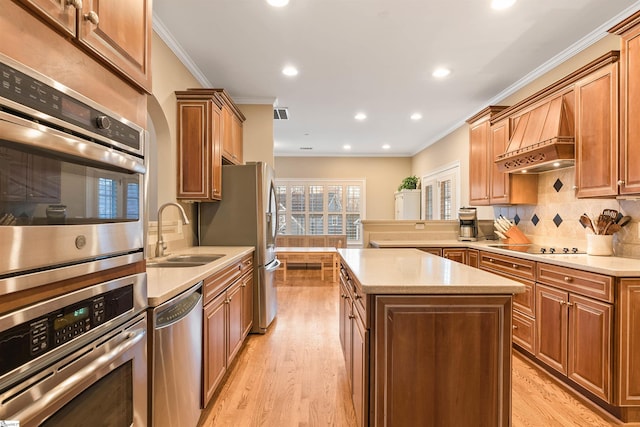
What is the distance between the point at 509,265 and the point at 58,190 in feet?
10.7

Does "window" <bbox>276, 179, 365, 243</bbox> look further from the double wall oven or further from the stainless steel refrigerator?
the double wall oven

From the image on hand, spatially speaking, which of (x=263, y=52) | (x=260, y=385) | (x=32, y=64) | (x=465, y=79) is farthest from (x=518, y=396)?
(x=263, y=52)

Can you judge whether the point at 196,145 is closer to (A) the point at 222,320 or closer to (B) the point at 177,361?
(A) the point at 222,320

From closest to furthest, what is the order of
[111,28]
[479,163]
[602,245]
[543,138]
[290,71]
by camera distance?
[111,28], [602,245], [543,138], [290,71], [479,163]

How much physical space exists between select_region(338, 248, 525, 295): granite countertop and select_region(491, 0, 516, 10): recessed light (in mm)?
1903

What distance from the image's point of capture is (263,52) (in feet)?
10.2

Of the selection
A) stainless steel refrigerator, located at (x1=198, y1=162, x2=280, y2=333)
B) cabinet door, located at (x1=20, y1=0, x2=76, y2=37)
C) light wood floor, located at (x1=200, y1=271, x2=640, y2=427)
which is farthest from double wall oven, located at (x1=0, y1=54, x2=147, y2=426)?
stainless steel refrigerator, located at (x1=198, y1=162, x2=280, y2=333)

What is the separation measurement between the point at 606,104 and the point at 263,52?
2.81 meters

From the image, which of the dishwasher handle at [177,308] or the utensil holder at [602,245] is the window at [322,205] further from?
the dishwasher handle at [177,308]

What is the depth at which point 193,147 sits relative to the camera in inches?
119

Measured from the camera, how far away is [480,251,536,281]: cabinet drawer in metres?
2.70

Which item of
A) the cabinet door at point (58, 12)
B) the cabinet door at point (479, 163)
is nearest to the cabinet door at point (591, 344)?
the cabinet door at point (479, 163)

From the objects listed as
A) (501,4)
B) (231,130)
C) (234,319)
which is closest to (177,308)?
(234,319)

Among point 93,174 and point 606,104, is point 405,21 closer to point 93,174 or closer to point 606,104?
point 606,104
